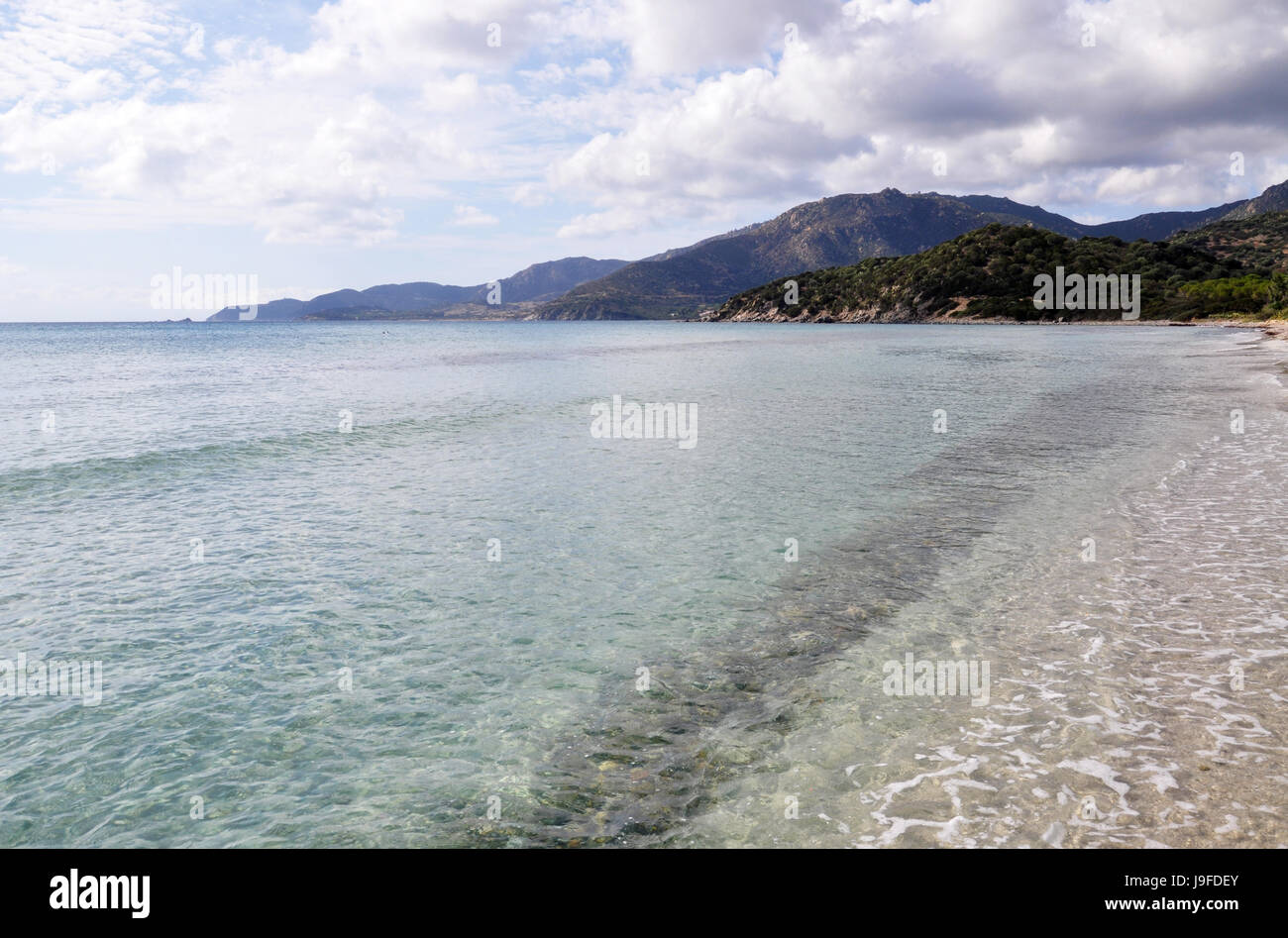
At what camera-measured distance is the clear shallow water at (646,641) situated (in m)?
6.96

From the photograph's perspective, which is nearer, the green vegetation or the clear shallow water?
the clear shallow water

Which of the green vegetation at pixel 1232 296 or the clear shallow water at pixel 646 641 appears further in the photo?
the green vegetation at pixel 1232 296

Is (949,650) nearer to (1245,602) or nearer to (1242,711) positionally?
(1242,711)

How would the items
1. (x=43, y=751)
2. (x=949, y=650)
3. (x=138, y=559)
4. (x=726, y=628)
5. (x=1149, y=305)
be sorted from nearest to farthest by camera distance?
1. (x=43, y=751)
2. (x=949, y=650)
3. (x=726, y=628)
4. (x=138, y=559)
5. (x=1149, y=305)

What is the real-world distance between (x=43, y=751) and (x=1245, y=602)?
1671 centimetres

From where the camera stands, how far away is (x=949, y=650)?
10.3 m

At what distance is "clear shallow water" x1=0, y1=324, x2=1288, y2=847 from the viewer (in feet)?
22.8

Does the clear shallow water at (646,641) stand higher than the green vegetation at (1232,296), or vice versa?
the green vegetation at (1232,296)

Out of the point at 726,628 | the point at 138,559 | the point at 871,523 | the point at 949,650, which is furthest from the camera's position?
the point at 871,523

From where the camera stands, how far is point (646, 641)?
10891 mm

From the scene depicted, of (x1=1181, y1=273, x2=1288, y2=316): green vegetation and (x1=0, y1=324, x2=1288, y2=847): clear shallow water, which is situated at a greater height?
(x1=1181, y1=273, x2=1288, y2=316): green vegetation

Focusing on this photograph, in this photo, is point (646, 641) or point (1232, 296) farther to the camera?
point (1232, 296)
